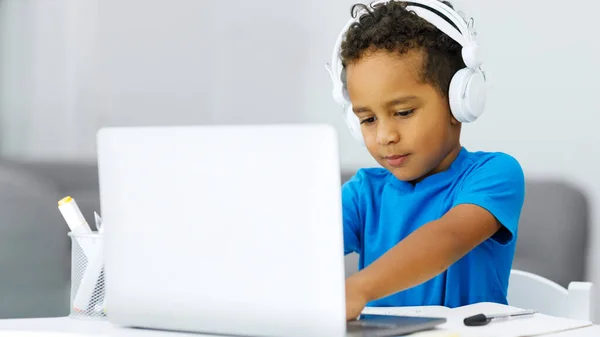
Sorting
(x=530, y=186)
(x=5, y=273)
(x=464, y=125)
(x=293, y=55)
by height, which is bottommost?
(x=5, y=273)

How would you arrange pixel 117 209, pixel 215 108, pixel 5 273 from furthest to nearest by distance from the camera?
1. pixel 215 108
2. pixel 5 273
3. pixel 117 209

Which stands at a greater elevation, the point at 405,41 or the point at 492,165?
the point at 405,41

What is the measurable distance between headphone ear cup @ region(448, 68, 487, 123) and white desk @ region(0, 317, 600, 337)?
16.6 inches

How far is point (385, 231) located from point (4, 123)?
5.96 ft

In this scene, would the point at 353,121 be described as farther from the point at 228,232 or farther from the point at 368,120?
the point at 228,232

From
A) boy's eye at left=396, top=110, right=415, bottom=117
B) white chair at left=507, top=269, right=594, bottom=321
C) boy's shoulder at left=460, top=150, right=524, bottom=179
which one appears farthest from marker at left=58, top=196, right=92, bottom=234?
white chair at left=507, top=269, right=594, bottom=321

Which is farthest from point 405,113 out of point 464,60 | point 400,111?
point 464,60

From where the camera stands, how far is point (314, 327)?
2.40ft

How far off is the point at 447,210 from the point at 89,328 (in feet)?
2.02

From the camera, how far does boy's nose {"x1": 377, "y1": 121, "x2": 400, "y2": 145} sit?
1.18 meters

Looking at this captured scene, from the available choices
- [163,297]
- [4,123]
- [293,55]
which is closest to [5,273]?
[4,123]

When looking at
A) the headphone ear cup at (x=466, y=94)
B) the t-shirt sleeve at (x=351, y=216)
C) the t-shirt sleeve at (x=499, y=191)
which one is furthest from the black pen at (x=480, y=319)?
the t-shirt sleeve at (x=351, y=216)

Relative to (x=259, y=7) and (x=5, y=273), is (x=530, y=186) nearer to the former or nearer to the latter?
(x=259, y=7)

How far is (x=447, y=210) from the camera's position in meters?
1.31
